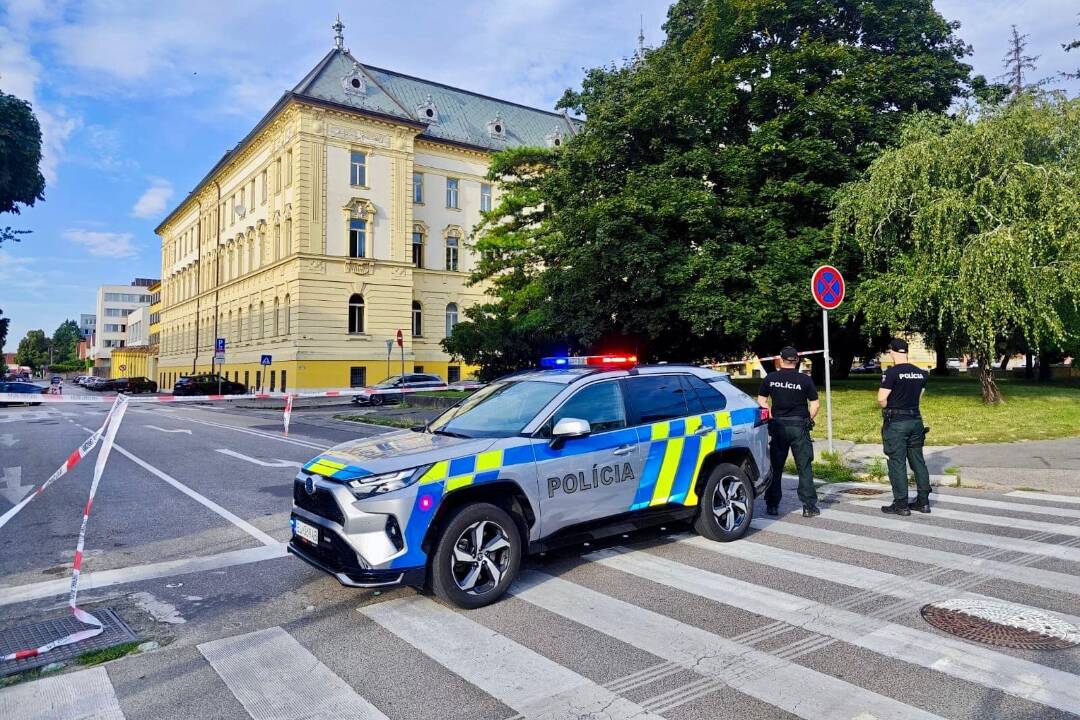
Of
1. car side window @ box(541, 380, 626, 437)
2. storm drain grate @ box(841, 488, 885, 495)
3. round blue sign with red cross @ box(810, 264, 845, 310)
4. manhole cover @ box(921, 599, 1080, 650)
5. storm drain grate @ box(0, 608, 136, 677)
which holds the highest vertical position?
round blue sign with red cross @ box(810, 264, 845, 310)

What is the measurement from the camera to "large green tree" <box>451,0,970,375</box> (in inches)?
813

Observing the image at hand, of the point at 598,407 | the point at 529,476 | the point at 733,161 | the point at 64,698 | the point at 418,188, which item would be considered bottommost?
the point at 64,698

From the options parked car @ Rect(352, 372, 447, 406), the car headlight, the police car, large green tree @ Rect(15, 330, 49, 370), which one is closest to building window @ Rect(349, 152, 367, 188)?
parked car @ Rect(352, 372, 447, 406)

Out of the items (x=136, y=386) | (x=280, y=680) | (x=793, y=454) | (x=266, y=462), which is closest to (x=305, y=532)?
(x=280, y=680)

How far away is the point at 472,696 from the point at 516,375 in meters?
3.37

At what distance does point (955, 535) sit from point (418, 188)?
45.6m

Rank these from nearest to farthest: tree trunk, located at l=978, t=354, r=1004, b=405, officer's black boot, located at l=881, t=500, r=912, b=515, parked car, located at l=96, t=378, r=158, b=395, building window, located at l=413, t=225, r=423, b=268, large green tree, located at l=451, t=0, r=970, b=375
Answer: officer's black boot, located at l=881, t=500, r=912, b=515 → tree trunk, located at l=978, t=354, r=1004, b=405 → large green tree, located at l=451, t=0, r=970, b=375 → building window, located at l=413, t=225, r=423, b=268 → parked car, located at l=96, t=378, r=158, b=395

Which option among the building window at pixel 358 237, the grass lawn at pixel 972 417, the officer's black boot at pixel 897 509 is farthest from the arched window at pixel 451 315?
the officer's black boot at pixel 897 509

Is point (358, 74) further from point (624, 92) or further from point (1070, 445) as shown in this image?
point (1070, 445)

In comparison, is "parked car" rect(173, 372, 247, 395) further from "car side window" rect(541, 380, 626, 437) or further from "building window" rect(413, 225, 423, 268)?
"car side window" rect(541, 380, 626, 437)

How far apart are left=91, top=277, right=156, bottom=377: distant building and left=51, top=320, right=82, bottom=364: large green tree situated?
44.0m

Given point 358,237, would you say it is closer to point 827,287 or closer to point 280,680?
point 827,287

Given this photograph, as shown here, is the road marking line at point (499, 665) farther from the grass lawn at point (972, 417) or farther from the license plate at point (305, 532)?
the grass lawn at point (972, 417)

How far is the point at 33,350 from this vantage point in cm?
16312
